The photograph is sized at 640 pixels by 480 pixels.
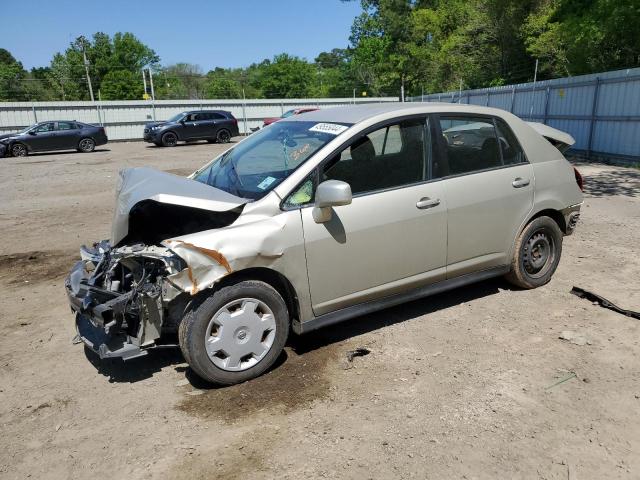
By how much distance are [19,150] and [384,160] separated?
901 inches

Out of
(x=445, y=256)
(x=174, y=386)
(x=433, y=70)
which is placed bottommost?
(x=174, y=386)

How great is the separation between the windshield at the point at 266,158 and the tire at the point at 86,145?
21.7m

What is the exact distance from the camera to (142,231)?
3.84 metres

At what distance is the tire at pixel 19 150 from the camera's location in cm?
2192

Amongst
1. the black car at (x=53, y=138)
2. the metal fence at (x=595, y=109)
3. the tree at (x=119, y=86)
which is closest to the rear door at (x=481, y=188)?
the metal fence at (x=595, y=109)

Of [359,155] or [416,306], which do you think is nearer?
[359,155]

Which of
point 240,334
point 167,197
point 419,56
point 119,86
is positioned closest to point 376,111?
point 167,197

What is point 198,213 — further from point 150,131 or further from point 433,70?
point 433,70

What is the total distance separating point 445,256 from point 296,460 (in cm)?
215

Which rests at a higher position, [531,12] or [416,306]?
[531,12]

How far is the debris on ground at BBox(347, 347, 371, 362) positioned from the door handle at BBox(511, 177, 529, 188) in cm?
201

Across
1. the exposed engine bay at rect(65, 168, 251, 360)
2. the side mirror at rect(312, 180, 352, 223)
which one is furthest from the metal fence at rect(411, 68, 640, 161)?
the exposed engine bay at rect(65, 168, 251, 360)

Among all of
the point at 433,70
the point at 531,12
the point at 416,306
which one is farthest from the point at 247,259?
the point at 433,70

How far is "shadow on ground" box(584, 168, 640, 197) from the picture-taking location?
1000cm
